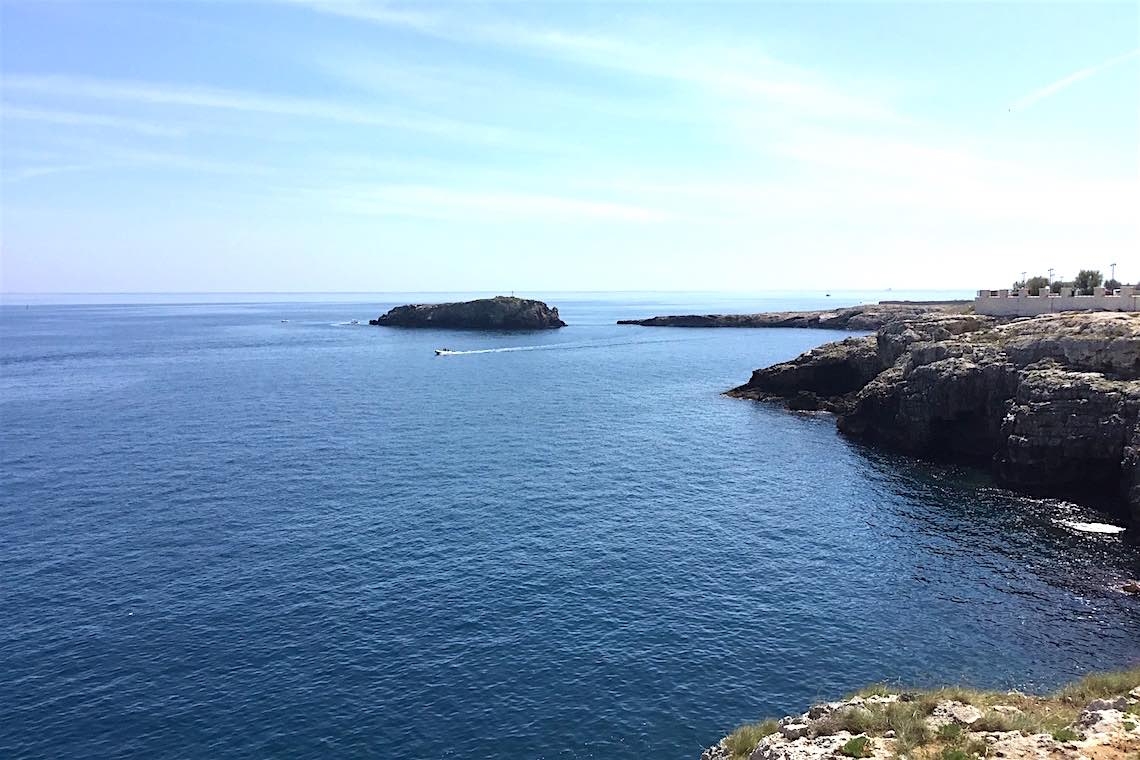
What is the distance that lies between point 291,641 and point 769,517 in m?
37.2

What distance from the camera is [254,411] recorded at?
Result: 10262 cm

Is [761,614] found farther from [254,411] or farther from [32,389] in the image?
[32,389]

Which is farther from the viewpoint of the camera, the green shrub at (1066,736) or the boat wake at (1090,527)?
the boat wake at (1090,527)

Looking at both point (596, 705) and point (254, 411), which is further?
point (254, 411)

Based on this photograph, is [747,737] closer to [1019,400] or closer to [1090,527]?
[1090,527]

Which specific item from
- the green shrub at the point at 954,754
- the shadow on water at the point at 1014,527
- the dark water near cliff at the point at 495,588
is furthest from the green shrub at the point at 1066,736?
the shadow on water at the point at 1014,527

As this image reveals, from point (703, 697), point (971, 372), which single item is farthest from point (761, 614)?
point (971, 372)

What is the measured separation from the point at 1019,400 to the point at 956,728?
5214 centimetres

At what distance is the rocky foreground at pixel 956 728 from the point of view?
24.8 metres

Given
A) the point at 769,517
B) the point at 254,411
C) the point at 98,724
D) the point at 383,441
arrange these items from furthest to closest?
the point at 254,411 → the point at 383,441 → the point at 769,517 → the point at 98,724

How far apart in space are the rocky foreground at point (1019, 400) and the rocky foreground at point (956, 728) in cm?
3209

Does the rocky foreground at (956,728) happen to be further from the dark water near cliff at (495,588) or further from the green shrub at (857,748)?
the dark water near cliff at (495,588)

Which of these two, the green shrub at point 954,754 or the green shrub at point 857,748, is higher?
the green shrub at point 954,754

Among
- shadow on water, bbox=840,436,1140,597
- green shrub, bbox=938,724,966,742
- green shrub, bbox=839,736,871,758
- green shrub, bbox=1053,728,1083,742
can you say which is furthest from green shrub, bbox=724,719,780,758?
shadow on water, bbox=840,436,1140,597
